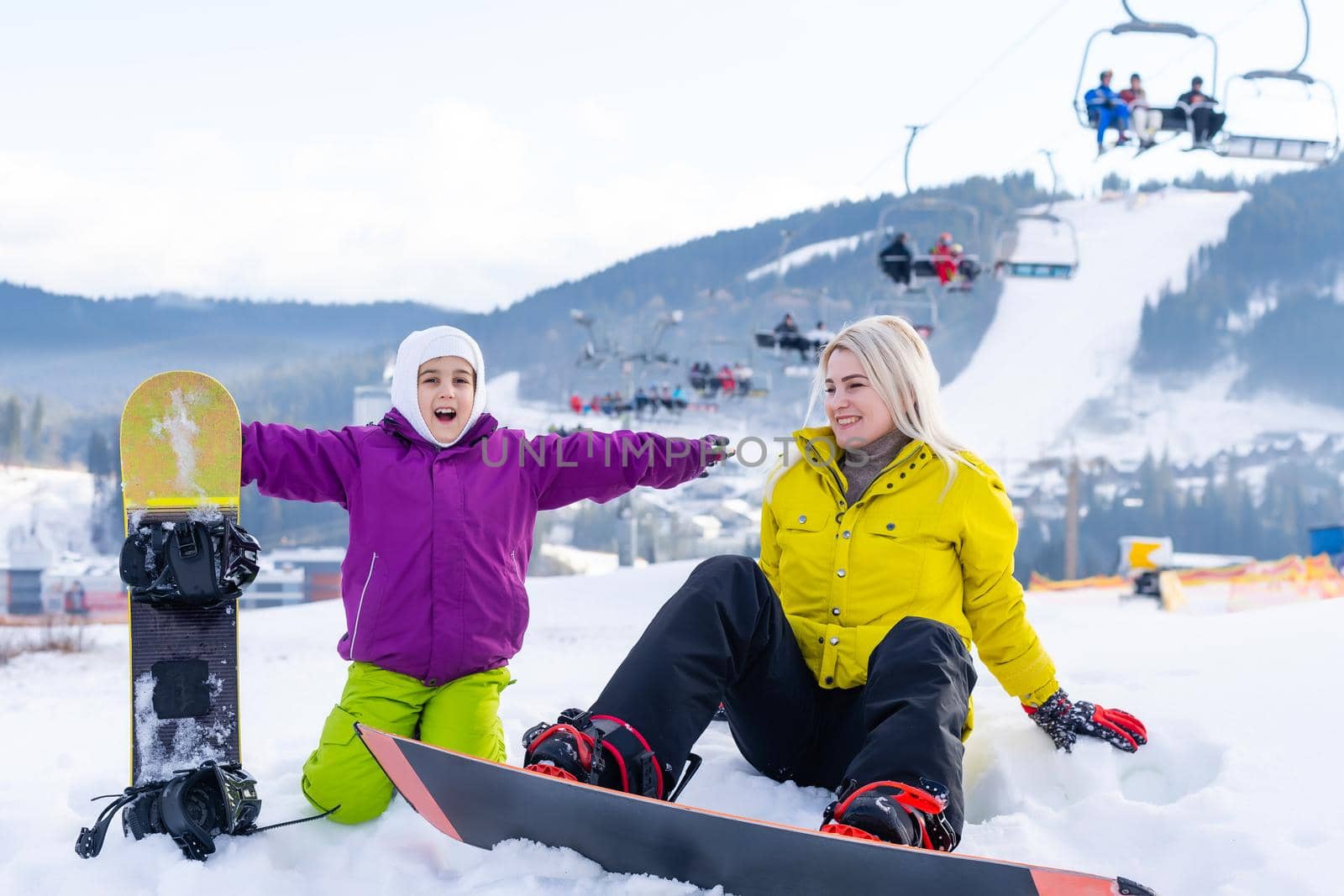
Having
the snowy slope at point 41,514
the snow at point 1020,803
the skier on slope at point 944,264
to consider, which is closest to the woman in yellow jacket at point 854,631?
the snow at point 1020,803

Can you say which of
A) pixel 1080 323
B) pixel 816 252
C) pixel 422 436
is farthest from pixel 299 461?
A: pixel 1080 323

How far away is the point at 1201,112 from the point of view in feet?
27.7

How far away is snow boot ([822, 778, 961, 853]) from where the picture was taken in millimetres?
1536

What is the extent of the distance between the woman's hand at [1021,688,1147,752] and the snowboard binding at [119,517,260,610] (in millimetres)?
1759

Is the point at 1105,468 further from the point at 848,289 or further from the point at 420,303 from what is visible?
the point at 420,303

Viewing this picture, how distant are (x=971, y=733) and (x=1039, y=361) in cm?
9826

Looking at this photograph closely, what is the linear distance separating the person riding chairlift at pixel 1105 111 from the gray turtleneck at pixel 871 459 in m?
7.26

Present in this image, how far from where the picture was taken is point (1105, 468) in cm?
6856

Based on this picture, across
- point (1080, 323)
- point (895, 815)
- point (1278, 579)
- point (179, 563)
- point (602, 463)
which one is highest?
point (1080, 323)

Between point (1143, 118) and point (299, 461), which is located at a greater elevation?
point (1143, 118)

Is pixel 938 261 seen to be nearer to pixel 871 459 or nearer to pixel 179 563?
pixel 871 459

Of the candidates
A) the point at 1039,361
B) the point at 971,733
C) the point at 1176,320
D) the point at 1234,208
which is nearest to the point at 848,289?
the point at 1039,361

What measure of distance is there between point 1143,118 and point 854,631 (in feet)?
26.2

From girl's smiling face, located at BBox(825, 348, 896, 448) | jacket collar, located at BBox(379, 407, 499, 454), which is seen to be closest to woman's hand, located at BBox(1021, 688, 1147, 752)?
girl's smiling face, located at BBox(825, 348, 896, 448)
